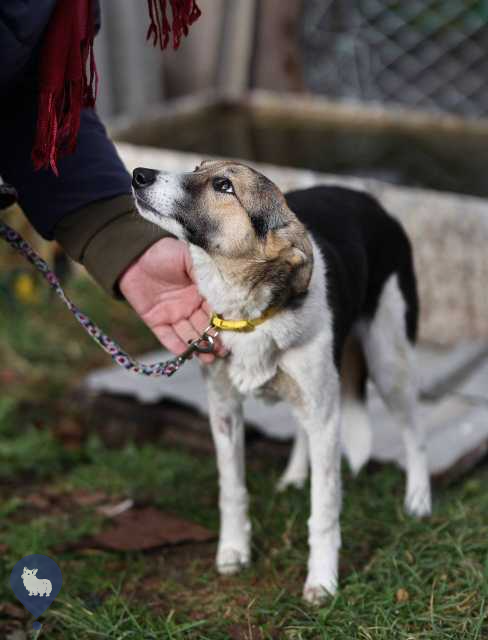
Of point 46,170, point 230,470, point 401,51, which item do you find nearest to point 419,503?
point 230,470

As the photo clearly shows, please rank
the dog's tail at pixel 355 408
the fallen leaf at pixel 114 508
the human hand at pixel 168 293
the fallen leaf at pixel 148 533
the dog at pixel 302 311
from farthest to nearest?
the fallen leaf at pixel 114 508 → the dog's tail at pixel 355 408 → the fallen leaf at pixel 148 533 → the human hand at pixel 168 293 → the dog at pixel 302 311

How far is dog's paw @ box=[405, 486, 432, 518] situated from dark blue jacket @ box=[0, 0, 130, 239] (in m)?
1.59

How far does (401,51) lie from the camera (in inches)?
264

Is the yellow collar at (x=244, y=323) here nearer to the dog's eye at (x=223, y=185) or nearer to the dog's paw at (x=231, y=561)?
the dog's eye at (x=223, y=185)

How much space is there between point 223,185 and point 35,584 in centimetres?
127

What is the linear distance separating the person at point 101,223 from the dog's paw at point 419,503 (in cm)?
113

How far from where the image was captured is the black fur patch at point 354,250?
2895 mm

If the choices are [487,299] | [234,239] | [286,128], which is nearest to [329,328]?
[234,239]

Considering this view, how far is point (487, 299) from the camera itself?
490cm

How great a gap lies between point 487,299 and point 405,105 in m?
2.41

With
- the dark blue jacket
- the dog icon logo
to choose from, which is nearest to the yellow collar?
the dark blue jacket

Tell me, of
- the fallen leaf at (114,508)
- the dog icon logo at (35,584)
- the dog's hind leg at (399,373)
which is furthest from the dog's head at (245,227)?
the fallen leaf at (114,508)

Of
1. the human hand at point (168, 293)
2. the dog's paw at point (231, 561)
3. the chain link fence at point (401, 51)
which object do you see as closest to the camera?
the human hand at point (168, 293)

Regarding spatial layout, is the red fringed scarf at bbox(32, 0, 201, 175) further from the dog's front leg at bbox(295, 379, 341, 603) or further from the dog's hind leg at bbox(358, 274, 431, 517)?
the dog's hind leg at bbox(358, 274, 431, 517)
